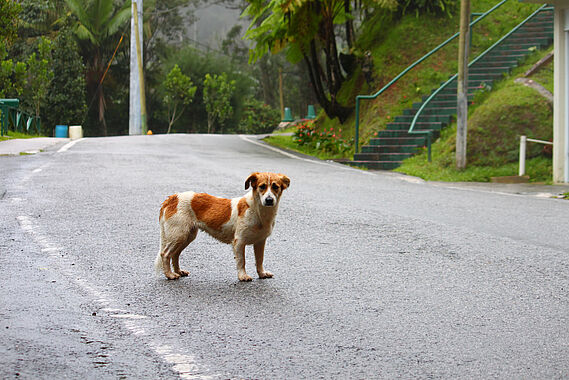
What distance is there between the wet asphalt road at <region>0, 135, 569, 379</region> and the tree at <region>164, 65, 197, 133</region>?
38.0 meters

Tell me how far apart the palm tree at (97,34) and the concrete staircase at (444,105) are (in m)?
30.6

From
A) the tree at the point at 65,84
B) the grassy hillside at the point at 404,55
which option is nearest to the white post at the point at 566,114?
the grassy hillside at the point at 404,55

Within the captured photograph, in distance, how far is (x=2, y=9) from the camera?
2291 centimetres

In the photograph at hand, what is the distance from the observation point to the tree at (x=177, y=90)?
1881 inches

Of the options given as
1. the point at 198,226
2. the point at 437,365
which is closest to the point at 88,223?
the point at 198,226

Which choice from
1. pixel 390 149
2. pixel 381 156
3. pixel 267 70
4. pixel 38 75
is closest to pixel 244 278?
pixel 381 156

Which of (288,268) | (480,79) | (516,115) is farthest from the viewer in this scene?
(480,79)

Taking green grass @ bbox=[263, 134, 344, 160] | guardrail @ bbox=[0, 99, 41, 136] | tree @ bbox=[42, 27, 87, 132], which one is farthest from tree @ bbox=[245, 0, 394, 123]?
tree @ bbox=[42, 27, 87, 132]

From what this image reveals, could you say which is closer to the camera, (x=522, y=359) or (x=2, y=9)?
(x=522, y=359)

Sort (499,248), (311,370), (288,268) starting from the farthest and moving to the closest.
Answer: (499,248) → (288,268) → (311,370)

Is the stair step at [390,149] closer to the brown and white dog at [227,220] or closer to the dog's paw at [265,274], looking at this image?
the dog's paw at [265,274]

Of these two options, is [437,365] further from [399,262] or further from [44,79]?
[44,79]

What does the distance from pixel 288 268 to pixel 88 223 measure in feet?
9.78

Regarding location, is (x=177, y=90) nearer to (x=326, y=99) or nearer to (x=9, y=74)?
(x=9, y=74)
